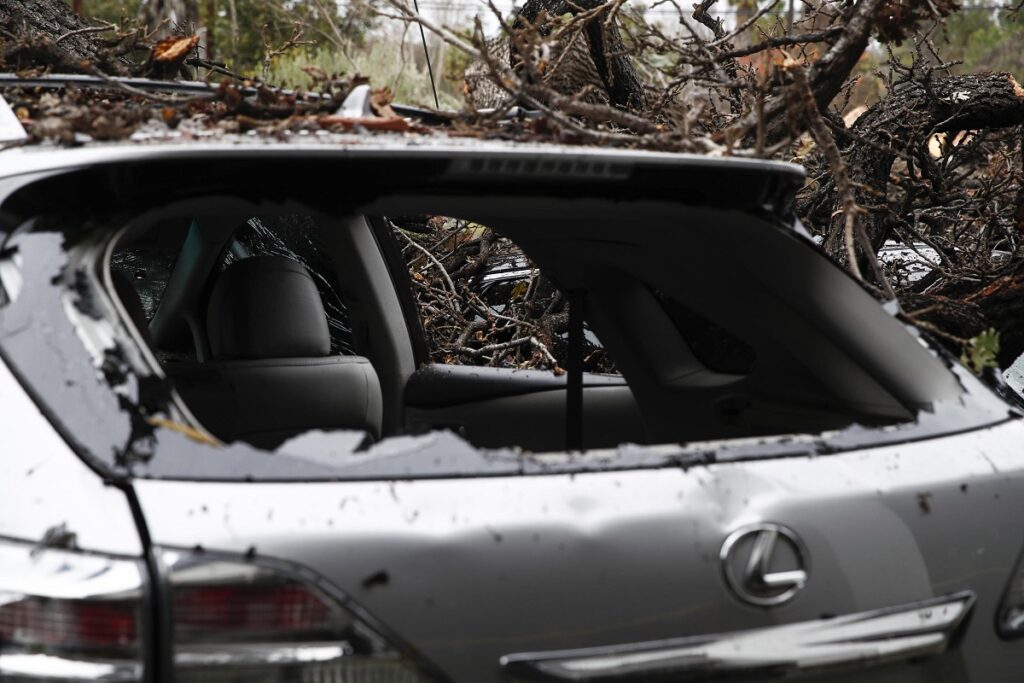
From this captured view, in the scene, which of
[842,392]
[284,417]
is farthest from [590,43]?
[842,392]

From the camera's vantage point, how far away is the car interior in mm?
2369

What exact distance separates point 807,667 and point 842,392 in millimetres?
893

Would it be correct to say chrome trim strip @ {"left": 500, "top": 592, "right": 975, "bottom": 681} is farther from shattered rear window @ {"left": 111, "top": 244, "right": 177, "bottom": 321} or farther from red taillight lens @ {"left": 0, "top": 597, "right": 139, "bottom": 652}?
shattered rear window @ {"left": 111, "top": 244, "right": 177, "bottom": 321}

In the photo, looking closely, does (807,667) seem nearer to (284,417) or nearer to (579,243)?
(579,243)

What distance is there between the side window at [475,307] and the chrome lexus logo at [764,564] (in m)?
3.49

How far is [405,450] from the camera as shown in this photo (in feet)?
5.51

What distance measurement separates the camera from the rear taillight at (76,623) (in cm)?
144

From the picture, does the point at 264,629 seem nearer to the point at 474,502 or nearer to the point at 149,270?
the point at 474,502

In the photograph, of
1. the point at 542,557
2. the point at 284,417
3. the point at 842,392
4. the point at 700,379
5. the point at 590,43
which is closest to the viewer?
the point at 542,557

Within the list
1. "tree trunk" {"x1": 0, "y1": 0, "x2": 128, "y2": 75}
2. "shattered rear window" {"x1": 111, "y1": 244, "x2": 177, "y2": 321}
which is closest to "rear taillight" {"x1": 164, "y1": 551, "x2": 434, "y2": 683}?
"shattered rear window" {"x1": 111, "y1": 244, "x2": 177, "y2": 321}

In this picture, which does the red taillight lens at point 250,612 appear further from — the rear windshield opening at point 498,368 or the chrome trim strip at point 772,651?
the rear windshield opening at point 498,368

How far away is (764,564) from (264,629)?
0.68 meters

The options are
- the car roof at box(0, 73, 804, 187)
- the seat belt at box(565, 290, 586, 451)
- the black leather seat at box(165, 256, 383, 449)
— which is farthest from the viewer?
the black leather seat at box(165, 256, 383, 449)

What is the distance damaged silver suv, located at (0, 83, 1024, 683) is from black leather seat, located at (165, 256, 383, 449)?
1315mm
